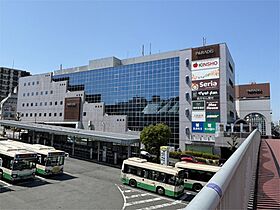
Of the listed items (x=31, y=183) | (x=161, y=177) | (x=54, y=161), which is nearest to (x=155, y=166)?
(x=161, y=177)

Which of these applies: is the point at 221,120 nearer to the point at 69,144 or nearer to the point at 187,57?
the point at 187,57

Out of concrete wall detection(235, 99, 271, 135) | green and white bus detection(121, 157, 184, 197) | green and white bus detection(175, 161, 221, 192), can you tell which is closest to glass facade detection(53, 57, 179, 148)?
green and white bus detection(175, 161, 221, 192)

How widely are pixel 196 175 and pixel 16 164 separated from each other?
16.3m

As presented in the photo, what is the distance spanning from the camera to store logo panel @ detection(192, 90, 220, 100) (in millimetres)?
43312

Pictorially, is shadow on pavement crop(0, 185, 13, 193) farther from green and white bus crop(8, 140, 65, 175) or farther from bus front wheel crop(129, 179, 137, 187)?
Result: bus front wheel crop(129, 179, 137, 187)

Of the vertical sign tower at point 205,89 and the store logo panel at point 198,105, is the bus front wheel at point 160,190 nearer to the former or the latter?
the vertical sign tower at point 205,89

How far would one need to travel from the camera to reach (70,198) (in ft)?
59.3

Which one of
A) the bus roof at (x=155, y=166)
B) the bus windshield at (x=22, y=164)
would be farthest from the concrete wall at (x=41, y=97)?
the bus roof at (x=155, y=166)

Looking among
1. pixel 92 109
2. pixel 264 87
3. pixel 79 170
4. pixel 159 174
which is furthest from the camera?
pixel 264 87

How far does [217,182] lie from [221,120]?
42844 millimetres

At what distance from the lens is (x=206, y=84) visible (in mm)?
44469

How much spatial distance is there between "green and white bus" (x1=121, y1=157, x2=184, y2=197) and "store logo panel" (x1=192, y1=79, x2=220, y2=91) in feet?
85.4

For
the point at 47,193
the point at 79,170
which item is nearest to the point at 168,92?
the point at 79,170

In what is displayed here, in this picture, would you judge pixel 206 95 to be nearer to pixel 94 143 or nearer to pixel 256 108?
pixel 94 143
